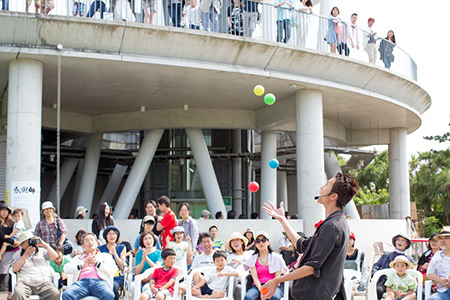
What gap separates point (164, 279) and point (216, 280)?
0.81m

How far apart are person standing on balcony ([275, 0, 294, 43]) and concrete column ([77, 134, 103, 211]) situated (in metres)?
9.83

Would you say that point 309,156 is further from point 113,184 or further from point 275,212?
point 113,184

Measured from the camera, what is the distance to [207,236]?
35.3ft

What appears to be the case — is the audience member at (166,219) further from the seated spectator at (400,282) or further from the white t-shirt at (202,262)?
the seated spectator at (400,282)

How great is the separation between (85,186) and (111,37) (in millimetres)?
10049

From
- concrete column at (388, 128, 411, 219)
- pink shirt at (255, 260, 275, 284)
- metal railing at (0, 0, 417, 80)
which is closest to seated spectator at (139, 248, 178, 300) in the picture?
pink shirt at (255, 260, 275, 284)

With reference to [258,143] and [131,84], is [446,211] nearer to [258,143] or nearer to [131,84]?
[258,143]

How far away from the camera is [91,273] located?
909 centimetres

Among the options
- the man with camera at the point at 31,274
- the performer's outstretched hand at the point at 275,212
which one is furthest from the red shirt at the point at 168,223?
the performer's outstretched hand at the point at 275,212

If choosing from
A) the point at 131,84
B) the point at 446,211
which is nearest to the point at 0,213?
the point at 131,84

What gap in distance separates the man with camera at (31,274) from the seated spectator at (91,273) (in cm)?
37

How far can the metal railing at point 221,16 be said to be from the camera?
15.2 meters

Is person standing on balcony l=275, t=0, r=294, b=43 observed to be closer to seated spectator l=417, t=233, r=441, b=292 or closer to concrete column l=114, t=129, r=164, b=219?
concrete column l=114, t=129, r=164, b=219

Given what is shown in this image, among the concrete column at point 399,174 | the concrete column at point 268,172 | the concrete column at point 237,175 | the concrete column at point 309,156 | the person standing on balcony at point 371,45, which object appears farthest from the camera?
the concrete column at point 237,175
